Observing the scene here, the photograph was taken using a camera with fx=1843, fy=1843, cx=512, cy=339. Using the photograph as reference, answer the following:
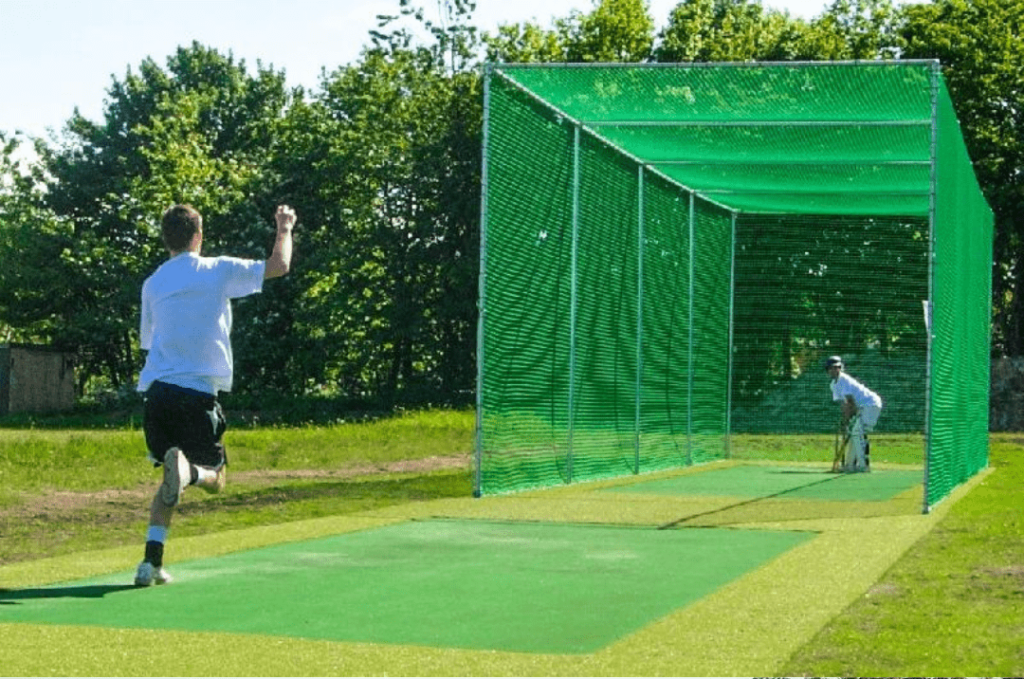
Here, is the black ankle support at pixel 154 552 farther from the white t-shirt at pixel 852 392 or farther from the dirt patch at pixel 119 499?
the white t-shirt at pixel 852 392

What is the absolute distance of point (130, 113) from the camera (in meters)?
56.0

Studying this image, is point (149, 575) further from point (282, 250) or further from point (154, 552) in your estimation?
point (282, 250)

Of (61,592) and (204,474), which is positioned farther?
(204,474)

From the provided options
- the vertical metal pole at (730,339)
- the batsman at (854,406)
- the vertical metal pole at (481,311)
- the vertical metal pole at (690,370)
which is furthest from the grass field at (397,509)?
the vertical metal pole at (690,370)

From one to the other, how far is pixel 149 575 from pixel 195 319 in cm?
114

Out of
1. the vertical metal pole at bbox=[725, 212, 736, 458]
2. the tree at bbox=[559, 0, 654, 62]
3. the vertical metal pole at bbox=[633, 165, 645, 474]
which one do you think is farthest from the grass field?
the tree at bbox=[559, 0, 654, 62]

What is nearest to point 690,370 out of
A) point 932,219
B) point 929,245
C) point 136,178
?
point 929,245

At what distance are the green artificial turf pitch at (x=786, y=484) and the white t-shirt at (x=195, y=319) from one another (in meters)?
8.37

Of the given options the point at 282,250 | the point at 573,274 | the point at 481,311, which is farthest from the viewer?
the point at 573,274

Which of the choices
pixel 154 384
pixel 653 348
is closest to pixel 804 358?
pixel 653 348

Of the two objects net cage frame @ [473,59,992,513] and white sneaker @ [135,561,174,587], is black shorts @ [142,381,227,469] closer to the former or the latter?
white sneaker @ [135,561,174,587]

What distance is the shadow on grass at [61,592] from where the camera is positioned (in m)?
7.66

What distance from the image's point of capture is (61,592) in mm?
7863

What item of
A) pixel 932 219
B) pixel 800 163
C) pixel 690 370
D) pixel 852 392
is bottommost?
pixel 852 392
